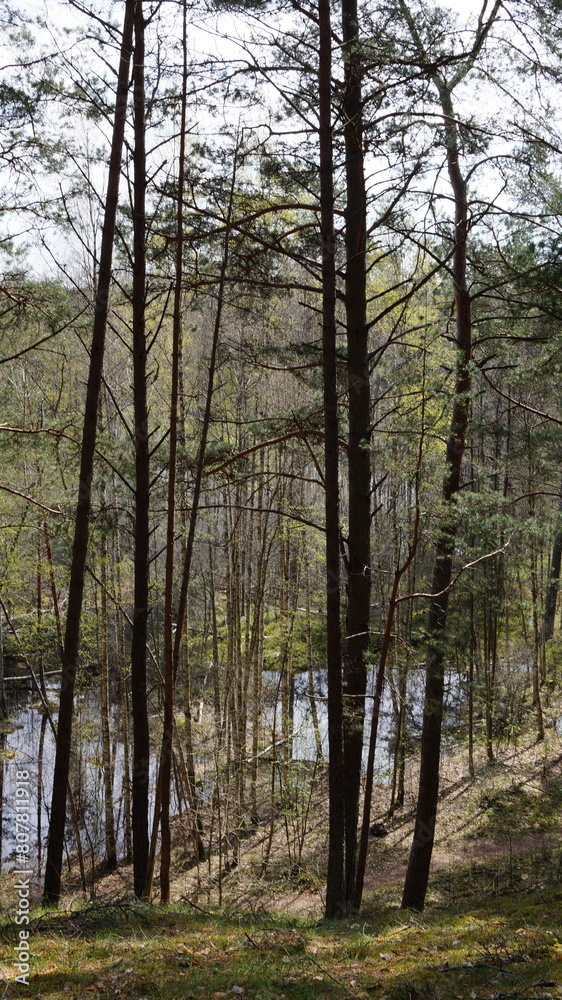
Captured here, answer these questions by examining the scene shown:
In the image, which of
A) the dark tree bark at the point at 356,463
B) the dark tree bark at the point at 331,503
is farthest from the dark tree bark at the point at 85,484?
the dark tree bark at the point at 356,463

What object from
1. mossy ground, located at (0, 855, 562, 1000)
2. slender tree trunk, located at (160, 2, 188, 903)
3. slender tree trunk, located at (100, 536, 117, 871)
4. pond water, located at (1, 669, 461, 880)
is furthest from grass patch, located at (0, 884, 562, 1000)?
slender tree trunk, located at (100, 536, 117, 871)

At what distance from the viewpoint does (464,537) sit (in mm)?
7070

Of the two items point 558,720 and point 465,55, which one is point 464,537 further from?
point 558,720

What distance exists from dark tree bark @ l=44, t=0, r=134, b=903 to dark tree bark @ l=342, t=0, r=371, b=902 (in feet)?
6.67

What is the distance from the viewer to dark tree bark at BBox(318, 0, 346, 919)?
5328mm

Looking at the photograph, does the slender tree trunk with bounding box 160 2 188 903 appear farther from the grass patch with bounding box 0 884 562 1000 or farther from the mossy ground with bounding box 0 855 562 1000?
the grass patch with bounding box 0 884 562 1000

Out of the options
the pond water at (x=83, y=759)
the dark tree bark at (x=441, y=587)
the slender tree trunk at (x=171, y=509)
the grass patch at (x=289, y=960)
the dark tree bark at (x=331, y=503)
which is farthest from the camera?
the pond water at (x=83, y=759)

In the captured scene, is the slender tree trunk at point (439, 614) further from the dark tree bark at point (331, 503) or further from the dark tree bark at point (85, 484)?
the dark tree bark at point (85, 484)

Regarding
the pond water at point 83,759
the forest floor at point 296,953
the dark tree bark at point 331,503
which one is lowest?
the pond water at point 83,759

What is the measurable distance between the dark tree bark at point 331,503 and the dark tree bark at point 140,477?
1603 mm

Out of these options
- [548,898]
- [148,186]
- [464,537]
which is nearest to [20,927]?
[548,898]

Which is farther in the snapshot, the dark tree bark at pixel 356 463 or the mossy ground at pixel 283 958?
the dark tree bark at pixel 356 463

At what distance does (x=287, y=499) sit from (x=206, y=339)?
364 cm

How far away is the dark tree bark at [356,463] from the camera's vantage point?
6.34 metres
